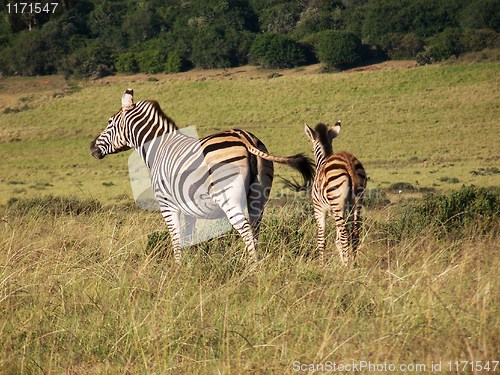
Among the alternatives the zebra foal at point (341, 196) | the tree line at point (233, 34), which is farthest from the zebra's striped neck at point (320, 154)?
the tree line at point (233, 34)

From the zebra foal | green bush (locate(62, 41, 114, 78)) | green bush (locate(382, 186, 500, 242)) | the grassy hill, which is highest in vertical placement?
the zebra foal

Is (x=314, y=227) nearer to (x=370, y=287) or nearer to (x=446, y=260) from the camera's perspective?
(x=446, y=260)

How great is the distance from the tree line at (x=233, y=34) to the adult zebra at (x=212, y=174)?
6092 cm

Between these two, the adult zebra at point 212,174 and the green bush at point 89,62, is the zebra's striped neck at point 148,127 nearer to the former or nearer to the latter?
the adult zebra at point 212,174

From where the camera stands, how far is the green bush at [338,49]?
2702 inches

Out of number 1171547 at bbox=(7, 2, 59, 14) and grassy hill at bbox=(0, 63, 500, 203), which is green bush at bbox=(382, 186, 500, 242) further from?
number 1171547 at bbox=(7, 2, 59, 14)

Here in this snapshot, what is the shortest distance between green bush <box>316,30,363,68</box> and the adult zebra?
Answer: 204ft

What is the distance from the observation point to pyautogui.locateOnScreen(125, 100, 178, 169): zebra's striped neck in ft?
25.7

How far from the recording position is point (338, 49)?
68.6 meters

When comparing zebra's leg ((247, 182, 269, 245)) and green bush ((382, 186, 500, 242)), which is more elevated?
zebra's leg ((247, 182, 269, 245))

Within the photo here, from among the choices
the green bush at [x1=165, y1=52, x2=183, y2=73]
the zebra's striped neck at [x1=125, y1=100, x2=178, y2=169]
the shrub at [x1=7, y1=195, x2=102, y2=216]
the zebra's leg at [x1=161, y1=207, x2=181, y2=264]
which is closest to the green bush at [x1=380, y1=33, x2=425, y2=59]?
the green bush at [x1=165, y1=52, x2=183, y2=73]

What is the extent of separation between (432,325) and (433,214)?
465 cm

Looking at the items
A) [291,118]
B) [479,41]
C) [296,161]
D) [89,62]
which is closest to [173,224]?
[296,161]

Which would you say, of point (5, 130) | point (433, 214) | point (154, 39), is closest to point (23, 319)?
point (433, 214)
